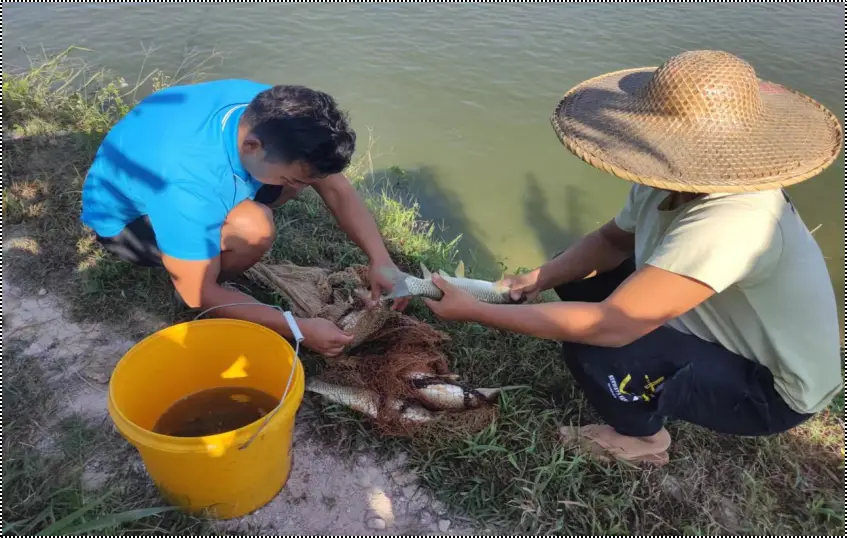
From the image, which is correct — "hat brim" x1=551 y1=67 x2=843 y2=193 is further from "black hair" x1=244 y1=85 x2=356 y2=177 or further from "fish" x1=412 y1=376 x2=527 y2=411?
"fish" x1=412 y1=376 x2=527 y2=411

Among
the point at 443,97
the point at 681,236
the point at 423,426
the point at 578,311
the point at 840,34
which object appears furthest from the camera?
the point at 840,34

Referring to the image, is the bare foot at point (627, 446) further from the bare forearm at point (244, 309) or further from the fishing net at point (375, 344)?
the bare forearm at point (244, 309)

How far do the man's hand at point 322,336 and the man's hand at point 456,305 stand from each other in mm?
388

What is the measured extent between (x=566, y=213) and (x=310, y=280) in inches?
101

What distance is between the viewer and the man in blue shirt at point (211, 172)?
2.15 m

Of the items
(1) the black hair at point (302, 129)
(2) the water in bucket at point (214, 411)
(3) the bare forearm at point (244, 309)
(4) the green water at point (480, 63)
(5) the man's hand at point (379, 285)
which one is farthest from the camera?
(4) the green water at point (480, 63)

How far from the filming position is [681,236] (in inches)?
69.9

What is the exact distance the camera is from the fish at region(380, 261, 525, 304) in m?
2.46

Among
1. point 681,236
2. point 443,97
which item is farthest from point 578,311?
point 443,97

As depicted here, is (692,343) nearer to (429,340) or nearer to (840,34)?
(429,340)

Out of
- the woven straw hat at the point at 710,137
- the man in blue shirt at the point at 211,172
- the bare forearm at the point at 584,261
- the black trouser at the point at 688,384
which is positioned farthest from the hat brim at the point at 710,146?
the man in blue shirt at the point at 211,172

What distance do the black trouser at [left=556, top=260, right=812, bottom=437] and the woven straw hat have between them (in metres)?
0.65

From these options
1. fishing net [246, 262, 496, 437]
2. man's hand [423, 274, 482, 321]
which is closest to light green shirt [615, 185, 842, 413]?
man's hand [423, 274, 482, 321]

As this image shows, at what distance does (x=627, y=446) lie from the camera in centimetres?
231
